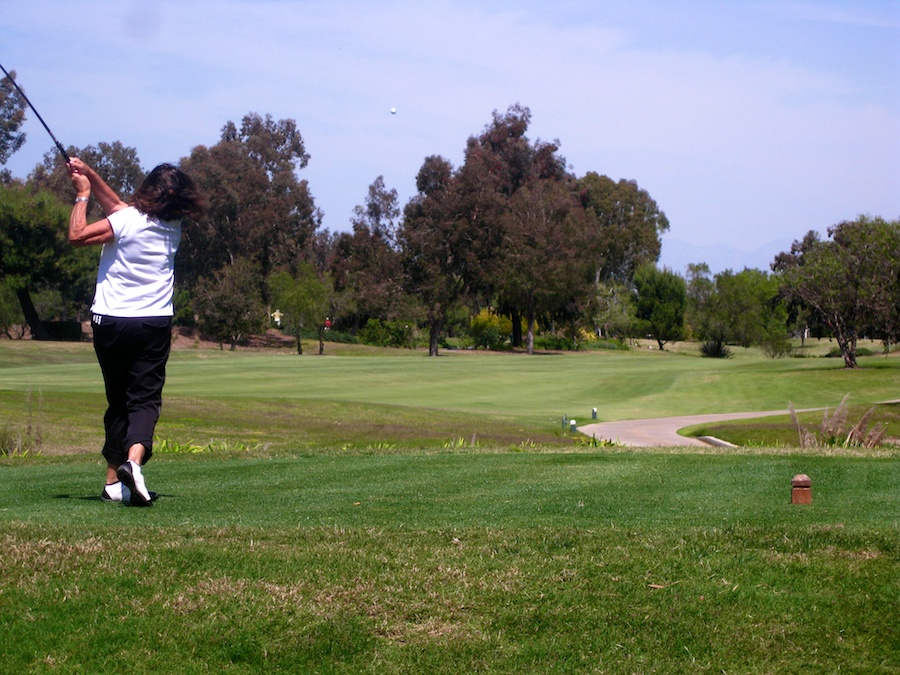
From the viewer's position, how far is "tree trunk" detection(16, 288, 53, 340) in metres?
69.7

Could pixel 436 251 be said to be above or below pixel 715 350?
above

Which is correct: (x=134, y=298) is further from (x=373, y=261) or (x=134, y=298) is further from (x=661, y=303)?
(x=661, y=303)

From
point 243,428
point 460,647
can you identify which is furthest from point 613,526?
point 243,428

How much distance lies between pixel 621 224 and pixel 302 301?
44502mm

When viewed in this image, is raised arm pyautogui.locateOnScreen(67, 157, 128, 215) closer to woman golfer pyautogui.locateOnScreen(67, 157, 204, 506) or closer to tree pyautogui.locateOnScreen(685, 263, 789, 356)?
woman golfer pyautogui.locateOnScreen(67, 157, 204, 506)

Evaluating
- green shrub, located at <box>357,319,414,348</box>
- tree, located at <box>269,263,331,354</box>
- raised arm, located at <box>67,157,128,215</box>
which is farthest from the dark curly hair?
green shrub, located at <box>357,319,414,348</box>

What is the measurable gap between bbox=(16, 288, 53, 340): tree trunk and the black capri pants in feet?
221

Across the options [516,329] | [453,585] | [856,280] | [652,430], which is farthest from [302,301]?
[453,585]

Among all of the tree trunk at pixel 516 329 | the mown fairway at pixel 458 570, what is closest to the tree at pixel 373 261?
the tree trunk at pixel 516 329

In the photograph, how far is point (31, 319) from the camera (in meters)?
70.6

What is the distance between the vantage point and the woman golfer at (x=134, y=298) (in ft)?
22.8

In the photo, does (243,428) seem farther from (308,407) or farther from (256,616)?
(256,616)

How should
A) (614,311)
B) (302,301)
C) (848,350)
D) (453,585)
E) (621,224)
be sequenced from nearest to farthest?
1. (453,585)
2. (848,350)
3. (302,301)
4. (614,311)
5. (621,224)

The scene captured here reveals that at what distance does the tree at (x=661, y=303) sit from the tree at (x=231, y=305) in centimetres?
3686
